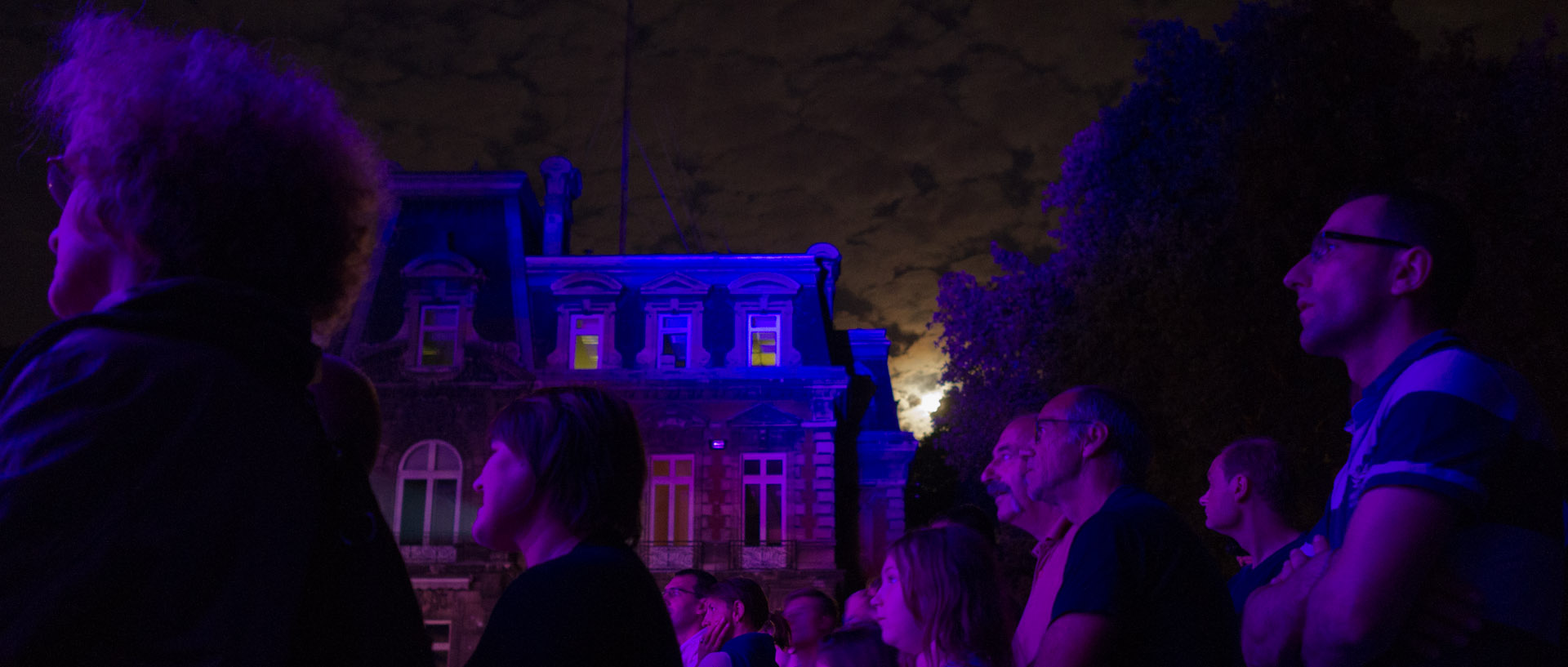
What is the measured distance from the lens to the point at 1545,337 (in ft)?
38.4

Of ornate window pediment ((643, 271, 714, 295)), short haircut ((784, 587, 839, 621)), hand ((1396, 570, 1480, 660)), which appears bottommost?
short haircut ((784, 587, 839, 621))

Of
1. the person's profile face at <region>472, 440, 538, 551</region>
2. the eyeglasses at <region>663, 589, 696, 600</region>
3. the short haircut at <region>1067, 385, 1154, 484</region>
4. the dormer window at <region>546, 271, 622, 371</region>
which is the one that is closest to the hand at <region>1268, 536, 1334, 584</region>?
the short haircut at <region>1067, 385, 1154, 484</region>

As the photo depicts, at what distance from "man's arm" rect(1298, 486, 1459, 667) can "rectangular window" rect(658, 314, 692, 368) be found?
70.7 ft

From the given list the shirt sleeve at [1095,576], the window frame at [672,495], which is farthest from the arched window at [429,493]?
the shirt sleeve at [1095,576]

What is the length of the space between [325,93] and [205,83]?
0.19 metres

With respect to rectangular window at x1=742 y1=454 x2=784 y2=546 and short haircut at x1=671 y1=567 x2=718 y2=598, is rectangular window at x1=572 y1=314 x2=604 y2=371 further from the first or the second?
short haircut at x1=671 y1=567 x2=718 y2=598

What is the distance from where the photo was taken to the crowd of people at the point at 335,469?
1.19m

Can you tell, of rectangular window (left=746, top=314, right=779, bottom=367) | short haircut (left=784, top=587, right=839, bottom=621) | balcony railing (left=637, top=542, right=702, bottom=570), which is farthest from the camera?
rectangular window (left=746, top=314, right=779, bottom=367)

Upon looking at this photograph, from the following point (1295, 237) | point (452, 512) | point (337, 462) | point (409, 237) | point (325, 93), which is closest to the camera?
point (337, 462)

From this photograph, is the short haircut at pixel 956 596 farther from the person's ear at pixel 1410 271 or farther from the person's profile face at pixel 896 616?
the person's ear at pixel 1410 271

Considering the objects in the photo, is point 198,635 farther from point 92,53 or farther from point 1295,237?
point 1295,237

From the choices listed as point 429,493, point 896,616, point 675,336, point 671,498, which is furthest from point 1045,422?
point 429,493

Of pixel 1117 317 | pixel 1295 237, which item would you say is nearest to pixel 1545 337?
pixel 1295 237

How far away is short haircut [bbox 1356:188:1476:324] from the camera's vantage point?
2291 millimetres
